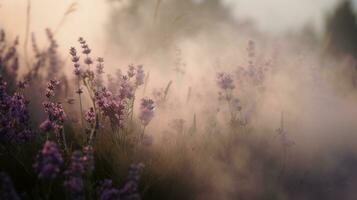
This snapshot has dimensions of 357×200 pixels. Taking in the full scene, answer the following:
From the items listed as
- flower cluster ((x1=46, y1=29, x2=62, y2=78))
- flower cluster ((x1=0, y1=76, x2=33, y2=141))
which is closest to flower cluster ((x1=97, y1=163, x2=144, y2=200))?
flower cluster ((x1=0, y1=76, x2=33, y2=141))

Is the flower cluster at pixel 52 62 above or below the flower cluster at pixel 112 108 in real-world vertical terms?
above

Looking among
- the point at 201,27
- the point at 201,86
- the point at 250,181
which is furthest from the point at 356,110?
the point at 201,27

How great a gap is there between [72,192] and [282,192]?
156cm

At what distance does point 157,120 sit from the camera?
11.7ft

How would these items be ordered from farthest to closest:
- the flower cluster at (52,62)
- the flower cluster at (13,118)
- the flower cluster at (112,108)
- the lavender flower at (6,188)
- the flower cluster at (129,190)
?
the flower cluster at (52,62) → the flower cluster at (112,108) → the flower cluster at (13,118) → the flower cluster at (129,190) → the lavender flower at (6,188)

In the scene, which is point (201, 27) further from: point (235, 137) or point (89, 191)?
point (89, 191)

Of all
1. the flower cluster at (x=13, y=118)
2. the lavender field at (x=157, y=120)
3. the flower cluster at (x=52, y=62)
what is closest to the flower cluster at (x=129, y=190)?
the lavender field at (x=157, y=120)

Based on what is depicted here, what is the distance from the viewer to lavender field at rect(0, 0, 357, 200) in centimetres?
238

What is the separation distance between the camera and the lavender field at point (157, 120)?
2.38 m

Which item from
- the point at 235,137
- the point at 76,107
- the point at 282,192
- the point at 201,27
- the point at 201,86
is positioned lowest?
the point at 282,192

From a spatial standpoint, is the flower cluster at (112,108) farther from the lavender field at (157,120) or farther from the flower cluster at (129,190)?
the flower cluster at (129,190)

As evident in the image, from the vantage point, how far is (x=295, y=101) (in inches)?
204

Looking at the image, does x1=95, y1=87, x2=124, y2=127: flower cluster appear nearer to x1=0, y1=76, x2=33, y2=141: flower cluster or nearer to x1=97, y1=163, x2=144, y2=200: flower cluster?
x1=0, y1=76, x2=33, y2=141: flower cluster

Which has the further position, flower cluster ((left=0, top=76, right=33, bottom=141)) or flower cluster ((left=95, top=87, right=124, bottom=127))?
flower cluster ((left=95, top=87, right=124, bottom=127))
